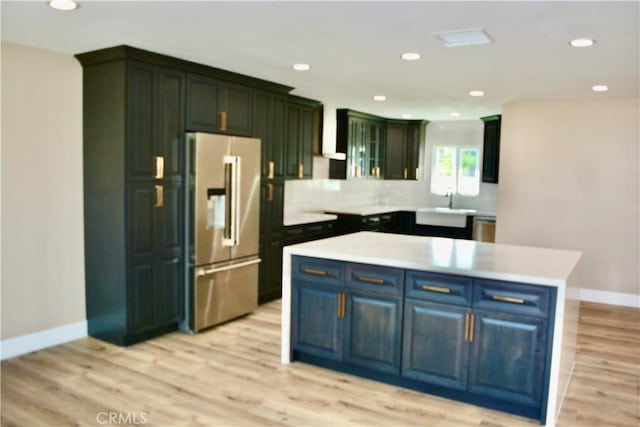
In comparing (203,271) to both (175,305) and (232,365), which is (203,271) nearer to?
(175,305)

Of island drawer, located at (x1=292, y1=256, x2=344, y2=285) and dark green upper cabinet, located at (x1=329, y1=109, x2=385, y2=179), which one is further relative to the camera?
dark green upper cabinet, located at (x1=329, y1=109, x2=385, y2=179)

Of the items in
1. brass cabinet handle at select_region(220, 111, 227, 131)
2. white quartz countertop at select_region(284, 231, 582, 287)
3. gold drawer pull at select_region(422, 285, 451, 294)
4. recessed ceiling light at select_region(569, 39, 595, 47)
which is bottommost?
gold drawer pull at select_region(422, 285, 451, 294)

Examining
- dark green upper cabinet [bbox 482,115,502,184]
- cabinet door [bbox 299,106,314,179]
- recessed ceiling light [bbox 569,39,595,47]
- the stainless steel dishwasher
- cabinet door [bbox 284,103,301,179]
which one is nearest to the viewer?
recessed ceiling light [bbox 569,39,595,47]

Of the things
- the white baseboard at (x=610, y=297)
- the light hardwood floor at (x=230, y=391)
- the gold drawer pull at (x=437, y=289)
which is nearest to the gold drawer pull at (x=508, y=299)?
the gold drawer pull at (x=437, y=289)

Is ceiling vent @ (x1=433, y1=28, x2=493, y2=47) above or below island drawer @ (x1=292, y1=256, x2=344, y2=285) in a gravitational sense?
above

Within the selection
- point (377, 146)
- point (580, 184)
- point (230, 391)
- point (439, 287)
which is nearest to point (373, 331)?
point (439, 287)

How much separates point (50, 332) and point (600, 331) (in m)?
4.85

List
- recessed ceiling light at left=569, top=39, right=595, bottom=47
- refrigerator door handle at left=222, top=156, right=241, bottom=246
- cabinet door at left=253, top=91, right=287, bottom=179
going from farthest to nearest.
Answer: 1. cabinet door at left=253, top=91, right=287, bottom=179
2. refrigerator door handle at left=222, top=156, right=241, bottom=246
3. recessed ceiling light at left=569, top=39, right=595, bottom=47

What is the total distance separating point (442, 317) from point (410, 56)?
1.96 meters

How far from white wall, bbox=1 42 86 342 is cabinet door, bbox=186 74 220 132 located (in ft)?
2.85

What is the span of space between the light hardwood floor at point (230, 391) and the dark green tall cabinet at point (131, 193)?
11.8 inches

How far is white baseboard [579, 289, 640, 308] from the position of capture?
228 inches

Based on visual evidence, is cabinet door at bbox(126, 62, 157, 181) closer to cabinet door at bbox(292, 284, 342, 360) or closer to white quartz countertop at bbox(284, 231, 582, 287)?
white quartz countertop at bbox(284, 231, 582, 287)

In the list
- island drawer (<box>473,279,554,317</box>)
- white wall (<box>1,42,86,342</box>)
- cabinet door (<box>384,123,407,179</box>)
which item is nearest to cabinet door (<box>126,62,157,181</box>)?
white wall (<box>1,42,86,342</box>)
